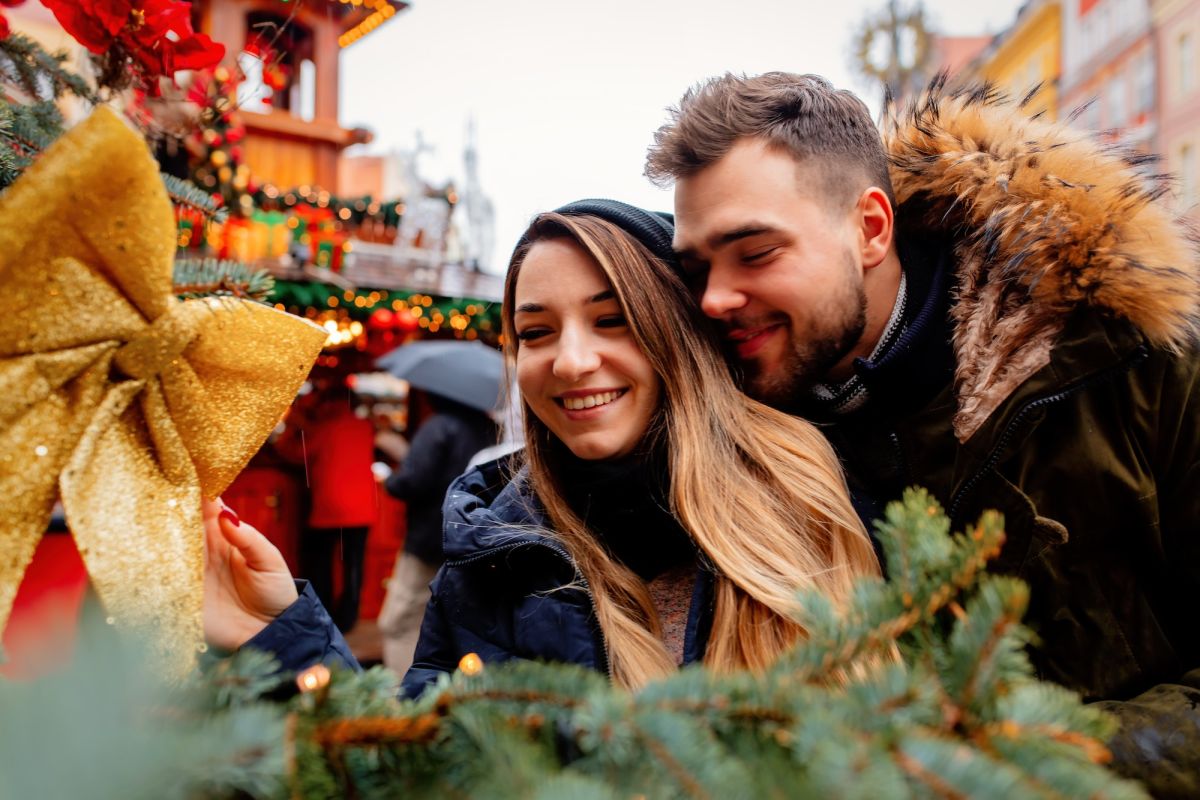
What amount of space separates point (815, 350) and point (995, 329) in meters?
0.35

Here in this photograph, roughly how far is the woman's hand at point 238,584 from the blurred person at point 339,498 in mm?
4340

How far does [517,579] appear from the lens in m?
1.63

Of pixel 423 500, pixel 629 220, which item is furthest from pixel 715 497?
pixel 423 500

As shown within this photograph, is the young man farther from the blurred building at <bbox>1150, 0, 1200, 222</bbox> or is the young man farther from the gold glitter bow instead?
the blurred building at <bbox>1150, 0, 1200, 222</bbox>

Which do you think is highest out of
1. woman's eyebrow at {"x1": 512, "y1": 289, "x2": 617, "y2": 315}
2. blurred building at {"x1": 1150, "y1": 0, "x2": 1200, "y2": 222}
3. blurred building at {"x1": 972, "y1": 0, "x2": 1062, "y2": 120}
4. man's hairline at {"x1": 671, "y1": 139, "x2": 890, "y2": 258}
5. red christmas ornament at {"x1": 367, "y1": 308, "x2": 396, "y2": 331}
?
blurred building at {"x1": 972, "y1": 0, "x2": 1062, "y2": 120}

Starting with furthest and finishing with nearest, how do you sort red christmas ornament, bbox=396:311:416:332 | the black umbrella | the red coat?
red christmas ornament, bbox=396:311:416:332
the red coat
the black umbrella

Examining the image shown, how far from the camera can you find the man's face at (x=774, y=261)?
5.54 feet

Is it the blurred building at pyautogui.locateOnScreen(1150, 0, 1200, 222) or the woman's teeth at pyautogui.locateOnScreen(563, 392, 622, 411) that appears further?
the blurred building at pyautogui.locateOnScreen(1150, 0, 1200, 222)

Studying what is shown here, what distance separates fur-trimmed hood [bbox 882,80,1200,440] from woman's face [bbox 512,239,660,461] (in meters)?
0.65

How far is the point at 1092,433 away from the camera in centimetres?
146

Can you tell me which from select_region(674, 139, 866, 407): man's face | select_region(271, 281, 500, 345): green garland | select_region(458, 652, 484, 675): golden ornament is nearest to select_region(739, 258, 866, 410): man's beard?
select_region(674, 139, 866, 407): man's face

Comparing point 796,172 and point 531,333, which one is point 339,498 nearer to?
point 531,333

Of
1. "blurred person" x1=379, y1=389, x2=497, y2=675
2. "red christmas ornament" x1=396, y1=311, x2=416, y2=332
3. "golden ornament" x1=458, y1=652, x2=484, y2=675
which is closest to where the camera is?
"golden ornament" x1=458, y1=652, x2=484, y2=675

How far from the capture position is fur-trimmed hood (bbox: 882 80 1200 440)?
1473 mm
